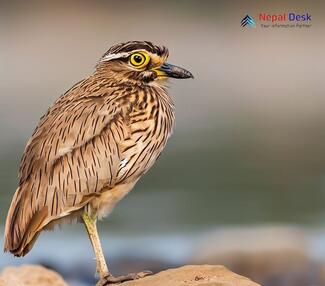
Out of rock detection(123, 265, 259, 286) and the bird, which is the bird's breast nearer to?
the bird

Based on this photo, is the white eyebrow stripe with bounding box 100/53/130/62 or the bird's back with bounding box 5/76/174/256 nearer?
the bird's back with bounding box 5/76/174/256

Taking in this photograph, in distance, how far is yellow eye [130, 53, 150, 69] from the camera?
23.5 ft

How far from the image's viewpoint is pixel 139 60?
23.5 ft

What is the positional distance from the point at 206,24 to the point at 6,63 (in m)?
3.10

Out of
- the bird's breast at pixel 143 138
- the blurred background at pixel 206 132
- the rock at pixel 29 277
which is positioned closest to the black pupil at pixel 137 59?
the bird's breast at pixel 143 138

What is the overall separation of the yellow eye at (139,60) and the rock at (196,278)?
1.24 meters

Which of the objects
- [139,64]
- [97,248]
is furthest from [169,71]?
[97,248]

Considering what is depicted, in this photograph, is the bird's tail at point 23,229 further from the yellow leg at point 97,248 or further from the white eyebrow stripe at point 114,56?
the white eyebrow stripe at point 114,56

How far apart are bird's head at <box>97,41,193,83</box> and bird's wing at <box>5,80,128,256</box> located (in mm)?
357

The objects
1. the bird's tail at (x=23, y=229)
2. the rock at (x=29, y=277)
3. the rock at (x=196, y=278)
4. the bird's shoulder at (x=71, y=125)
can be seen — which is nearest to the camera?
the rock at (x=196, y=278)

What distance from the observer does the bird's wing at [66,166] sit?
6.78 meters

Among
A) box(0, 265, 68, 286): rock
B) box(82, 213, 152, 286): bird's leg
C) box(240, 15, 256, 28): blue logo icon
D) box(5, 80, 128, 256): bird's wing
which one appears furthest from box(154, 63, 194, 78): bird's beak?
box(240, 15, 256, 28): blue logo icon

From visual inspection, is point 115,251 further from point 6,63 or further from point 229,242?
point 6,63

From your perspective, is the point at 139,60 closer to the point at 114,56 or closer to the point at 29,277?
the point at 114,56
